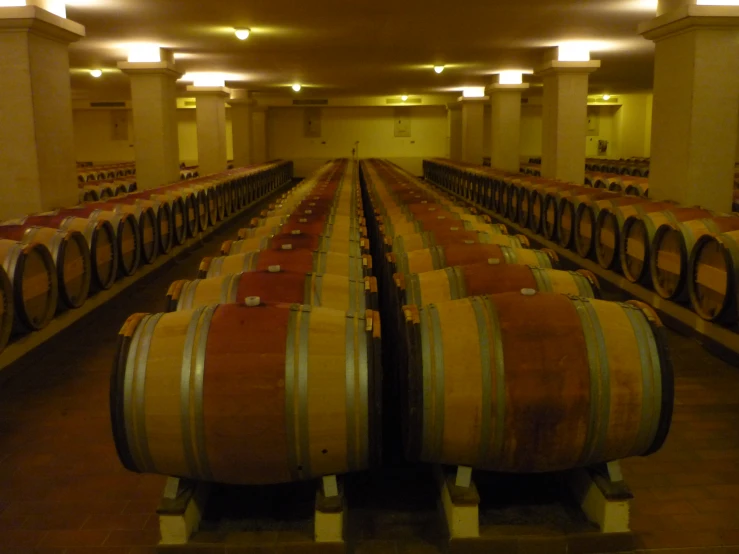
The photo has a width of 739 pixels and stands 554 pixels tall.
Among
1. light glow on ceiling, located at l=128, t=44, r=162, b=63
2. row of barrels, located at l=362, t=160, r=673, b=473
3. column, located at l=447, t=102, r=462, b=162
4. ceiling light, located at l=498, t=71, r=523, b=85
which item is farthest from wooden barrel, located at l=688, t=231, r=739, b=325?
column, located at l=447, t=102, r=462, b=162

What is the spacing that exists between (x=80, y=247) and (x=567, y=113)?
1005cm

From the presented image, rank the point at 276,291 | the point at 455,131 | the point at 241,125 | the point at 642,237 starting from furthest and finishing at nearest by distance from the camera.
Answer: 1. the point at 455,131
2. the point at 241,125
3. the point at 642,237
4. the point at 276,291

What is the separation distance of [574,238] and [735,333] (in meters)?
3.25

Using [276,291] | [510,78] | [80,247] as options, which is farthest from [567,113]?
[276,291]

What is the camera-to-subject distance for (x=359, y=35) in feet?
37.3

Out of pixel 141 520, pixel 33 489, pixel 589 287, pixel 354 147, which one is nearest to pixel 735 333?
pixel 589 287

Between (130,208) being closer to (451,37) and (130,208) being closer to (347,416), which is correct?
(347,416)

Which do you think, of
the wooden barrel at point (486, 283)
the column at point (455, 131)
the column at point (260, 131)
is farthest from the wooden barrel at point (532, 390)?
the column at point (260, 131)

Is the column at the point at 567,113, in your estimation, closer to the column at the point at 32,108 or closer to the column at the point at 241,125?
the column at the point at 32,108

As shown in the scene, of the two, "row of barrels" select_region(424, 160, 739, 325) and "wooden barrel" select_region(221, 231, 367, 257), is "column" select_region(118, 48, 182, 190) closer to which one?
"row of barrels" select_region(424, 160, 739, 325)

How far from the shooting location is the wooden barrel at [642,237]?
6.03m

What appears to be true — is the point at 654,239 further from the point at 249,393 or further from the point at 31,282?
the point at 31,282

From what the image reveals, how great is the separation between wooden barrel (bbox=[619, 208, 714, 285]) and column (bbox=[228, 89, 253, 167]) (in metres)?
18.2

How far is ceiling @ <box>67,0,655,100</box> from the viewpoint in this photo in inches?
358
